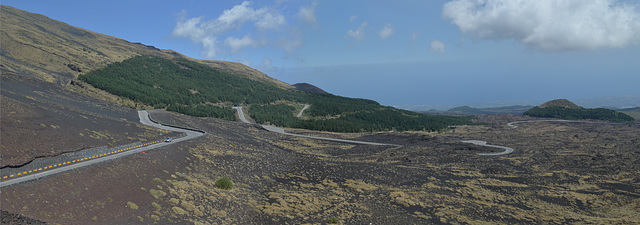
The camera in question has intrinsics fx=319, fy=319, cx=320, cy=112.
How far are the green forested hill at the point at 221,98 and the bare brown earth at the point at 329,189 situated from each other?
A: 155 ft

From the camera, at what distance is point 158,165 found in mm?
29281

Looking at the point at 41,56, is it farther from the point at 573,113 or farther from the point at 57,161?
the point at 573,113

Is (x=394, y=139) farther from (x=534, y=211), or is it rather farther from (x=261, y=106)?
(x=261, y=106)

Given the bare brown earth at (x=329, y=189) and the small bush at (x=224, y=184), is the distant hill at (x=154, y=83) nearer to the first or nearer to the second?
the bare brown earth at (x=329, y=189)

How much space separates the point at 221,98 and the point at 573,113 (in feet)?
522

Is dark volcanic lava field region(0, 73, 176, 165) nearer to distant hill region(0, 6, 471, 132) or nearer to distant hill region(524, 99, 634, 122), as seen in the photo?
distant hill region(0, 6, 471, 132)

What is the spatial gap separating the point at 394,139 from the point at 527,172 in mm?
33524

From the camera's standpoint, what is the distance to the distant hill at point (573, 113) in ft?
458

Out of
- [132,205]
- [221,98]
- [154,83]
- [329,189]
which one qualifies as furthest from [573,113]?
[132,205]

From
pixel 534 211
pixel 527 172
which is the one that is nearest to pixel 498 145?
pixel 527 172

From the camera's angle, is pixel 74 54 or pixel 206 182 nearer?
pixel 206 182

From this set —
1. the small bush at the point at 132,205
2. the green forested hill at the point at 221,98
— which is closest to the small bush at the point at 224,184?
the small bush at the point at 132,205

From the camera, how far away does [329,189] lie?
33.0 m

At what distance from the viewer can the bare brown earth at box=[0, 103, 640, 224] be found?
20.2 m
